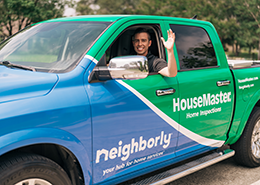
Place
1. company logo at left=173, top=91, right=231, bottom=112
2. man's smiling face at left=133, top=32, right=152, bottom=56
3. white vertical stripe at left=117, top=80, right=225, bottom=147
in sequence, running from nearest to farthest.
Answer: white vertical stripe at left=117, top=80, right=225, bottom=147
company logo at left=173, top=91, right=231, bottom=112
man's smiling face at left=133, top=32, right=152, bottom=56

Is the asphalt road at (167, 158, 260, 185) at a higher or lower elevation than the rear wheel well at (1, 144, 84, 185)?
lower

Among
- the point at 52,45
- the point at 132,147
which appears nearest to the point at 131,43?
the point at 52,45

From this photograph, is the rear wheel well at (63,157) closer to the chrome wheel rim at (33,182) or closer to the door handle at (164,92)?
the chrome wheel rim at (33,182)

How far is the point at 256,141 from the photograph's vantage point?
432cm

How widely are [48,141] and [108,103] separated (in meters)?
0.58

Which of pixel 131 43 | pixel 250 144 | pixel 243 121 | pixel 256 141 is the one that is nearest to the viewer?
pixel 131 43

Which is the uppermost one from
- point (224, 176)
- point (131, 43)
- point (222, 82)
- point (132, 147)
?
point (131, 43)

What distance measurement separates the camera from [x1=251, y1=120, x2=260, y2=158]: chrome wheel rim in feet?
13.9

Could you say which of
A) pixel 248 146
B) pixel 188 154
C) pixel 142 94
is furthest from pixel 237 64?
pixel 142 94

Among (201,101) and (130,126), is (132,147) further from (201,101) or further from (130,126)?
(201,101)

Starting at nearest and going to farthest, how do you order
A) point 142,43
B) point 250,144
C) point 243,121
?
point 142,43, point 243,121, point 250,144

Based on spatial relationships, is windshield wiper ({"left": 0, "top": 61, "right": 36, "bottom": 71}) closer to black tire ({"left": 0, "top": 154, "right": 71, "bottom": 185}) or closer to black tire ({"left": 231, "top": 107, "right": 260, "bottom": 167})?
black tire ({"left": 0, "top": 154, "right": 71, "bottom": 185})

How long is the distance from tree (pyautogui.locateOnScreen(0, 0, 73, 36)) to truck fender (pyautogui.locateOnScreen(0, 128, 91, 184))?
28.3 metres

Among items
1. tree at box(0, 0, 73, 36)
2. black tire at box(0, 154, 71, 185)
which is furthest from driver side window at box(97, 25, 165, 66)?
tree at box(0, 0, 73, 36)
